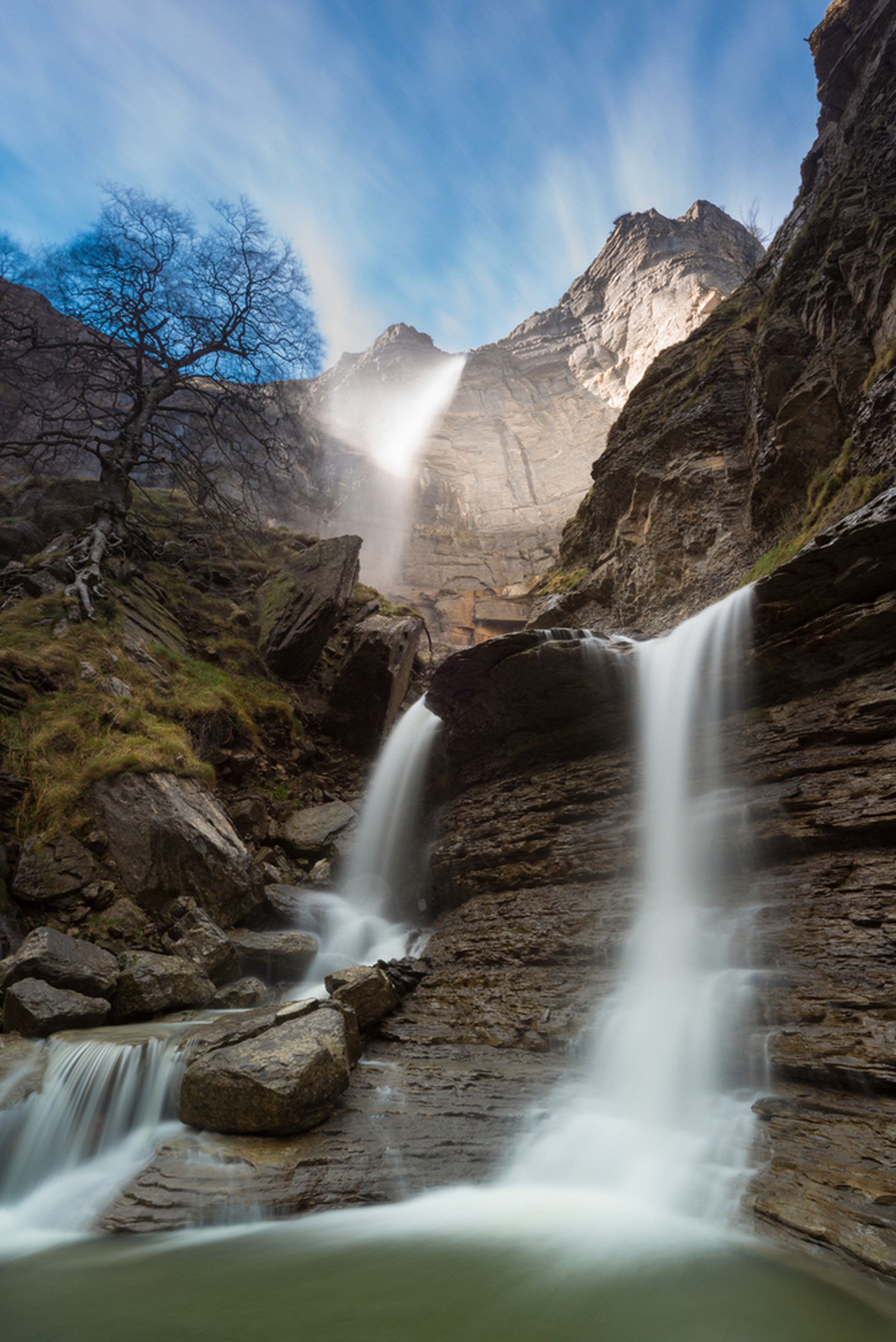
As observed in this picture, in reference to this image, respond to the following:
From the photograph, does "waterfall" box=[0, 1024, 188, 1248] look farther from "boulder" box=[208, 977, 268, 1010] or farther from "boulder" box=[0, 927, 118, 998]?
"boulder" box=[208, 977, 268, 1010]

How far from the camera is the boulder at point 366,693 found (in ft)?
45.0

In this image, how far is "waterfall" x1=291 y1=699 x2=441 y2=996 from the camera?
8.82 m

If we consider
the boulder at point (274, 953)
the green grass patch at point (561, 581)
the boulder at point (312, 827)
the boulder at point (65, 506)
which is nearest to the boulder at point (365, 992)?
the boulder at point (274, 953)

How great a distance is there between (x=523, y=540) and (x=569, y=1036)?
1387 inches

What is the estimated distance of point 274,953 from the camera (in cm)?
762

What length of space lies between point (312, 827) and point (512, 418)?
45.3 meters

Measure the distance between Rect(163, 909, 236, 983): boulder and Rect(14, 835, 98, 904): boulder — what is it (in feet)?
3.75

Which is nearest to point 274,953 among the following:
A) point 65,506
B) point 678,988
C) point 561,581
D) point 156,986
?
point 156,986

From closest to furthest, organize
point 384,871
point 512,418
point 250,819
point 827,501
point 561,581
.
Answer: point 250,819 < point 827,501 < point 384,871 < point 561,581 < point 512,418

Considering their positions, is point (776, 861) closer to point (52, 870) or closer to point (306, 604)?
point (52, 870)

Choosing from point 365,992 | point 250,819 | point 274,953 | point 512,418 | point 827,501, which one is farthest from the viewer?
point 512,418

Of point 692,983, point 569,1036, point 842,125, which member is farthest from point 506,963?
point 842,125

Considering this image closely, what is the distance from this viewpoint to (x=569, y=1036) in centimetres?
567

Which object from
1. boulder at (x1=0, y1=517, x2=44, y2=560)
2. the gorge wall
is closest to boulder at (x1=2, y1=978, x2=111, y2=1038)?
the gorge wall
